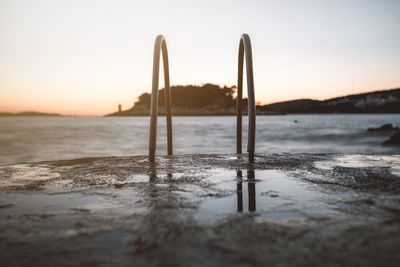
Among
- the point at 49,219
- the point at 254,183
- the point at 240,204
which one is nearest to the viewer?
the point at 49,219

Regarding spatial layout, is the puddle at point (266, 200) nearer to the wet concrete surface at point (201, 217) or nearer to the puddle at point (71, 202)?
the wet concrete surface at point (201, 217)

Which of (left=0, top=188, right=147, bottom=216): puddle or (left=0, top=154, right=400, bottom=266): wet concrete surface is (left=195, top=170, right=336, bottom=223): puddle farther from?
(left=0, top=188, right=147, bottom=216): puddle

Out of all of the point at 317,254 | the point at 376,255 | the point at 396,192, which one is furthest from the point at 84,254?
the point at 396,192

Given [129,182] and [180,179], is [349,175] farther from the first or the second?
[129,182]

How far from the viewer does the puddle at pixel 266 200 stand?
77.6 inches

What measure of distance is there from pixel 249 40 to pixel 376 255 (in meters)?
3.18

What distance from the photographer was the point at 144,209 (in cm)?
205

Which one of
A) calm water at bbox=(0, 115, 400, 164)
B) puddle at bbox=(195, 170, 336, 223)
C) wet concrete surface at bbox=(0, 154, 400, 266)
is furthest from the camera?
calm water at bbox=(0, 115, 400, 164)

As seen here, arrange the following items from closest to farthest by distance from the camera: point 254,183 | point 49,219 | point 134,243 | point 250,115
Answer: point 134,243, point 49,219, point 254,183, point 250,115

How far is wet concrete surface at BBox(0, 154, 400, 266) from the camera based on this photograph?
138 cm

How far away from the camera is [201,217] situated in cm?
191

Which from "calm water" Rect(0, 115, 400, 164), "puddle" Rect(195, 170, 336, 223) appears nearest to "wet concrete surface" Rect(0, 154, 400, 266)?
"puddle" Rect(195, 170, 336, 223)

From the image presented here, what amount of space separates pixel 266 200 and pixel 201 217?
607 millimetres

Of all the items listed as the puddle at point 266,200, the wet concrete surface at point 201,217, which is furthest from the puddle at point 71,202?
the puddle at point 266,200
